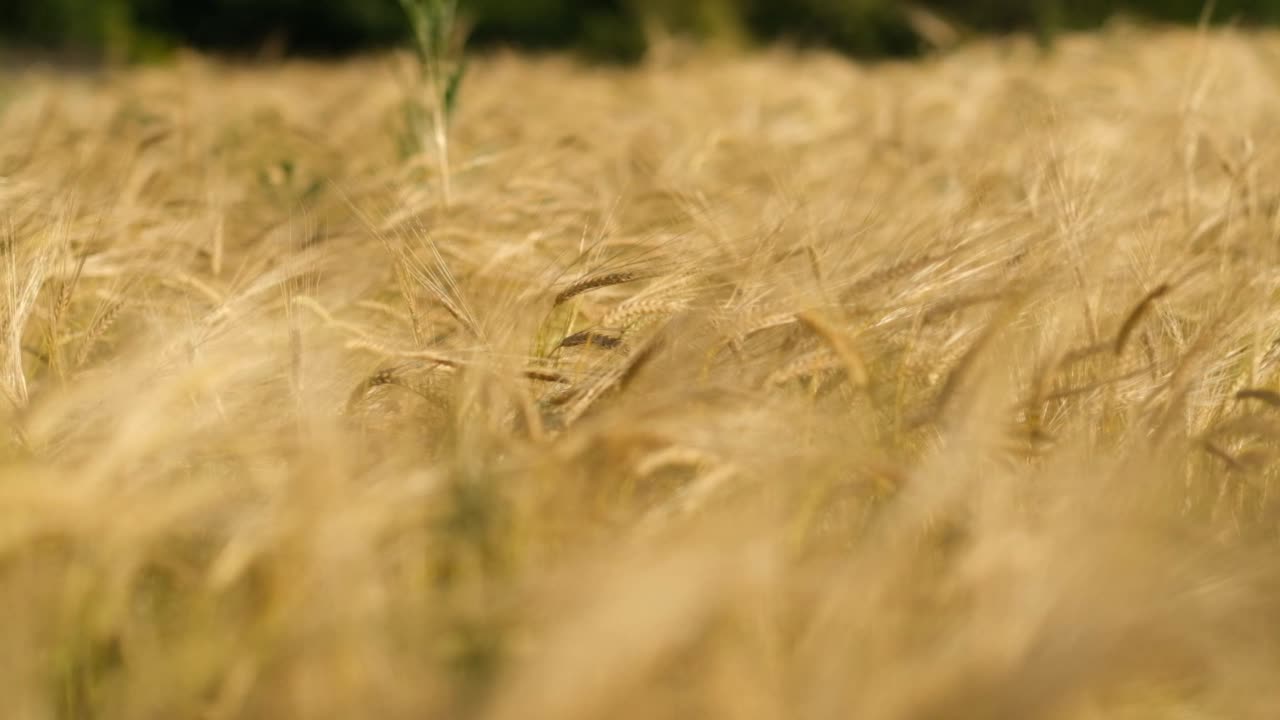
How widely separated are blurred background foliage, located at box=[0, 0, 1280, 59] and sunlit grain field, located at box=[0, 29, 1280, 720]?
546cm

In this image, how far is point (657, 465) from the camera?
558 mm

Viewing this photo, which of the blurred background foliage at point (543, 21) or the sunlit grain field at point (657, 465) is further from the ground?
the sunlit grain field at point (657, 465)

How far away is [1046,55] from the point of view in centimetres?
368

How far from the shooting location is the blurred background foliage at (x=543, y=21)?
7.22 meters

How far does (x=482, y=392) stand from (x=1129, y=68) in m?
2.73

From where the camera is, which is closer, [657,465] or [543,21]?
[657,465]

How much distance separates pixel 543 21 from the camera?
9164mm

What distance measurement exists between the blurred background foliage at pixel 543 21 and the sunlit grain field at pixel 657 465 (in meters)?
5.46

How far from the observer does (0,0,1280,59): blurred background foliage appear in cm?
722

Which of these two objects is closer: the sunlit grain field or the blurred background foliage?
the sunlit grain field

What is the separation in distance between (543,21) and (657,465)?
9.04m

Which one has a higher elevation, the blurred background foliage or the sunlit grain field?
the sunlit grain field

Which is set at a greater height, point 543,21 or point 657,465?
point 657,465

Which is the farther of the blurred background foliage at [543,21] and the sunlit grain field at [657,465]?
the blurred background foliage at [543,21]
